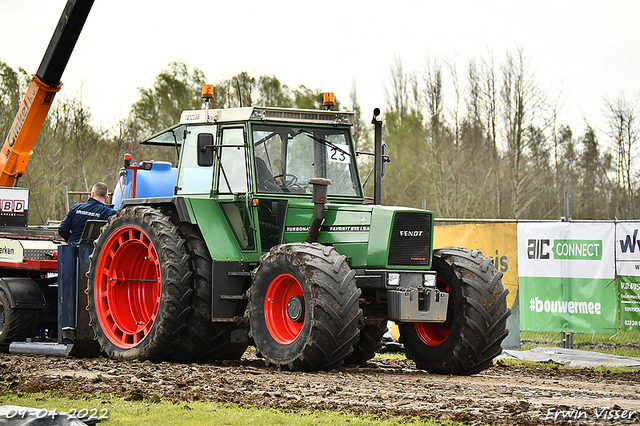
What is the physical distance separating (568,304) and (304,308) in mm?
5892

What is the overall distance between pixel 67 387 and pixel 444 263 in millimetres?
4164

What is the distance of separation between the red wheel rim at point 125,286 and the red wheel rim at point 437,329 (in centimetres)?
313

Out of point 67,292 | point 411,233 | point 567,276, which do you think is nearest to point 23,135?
point 67,292

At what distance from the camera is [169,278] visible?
934 centimetres

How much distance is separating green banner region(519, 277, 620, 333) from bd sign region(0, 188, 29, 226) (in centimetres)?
807

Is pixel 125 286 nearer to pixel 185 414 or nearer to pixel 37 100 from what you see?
pixel 185 414

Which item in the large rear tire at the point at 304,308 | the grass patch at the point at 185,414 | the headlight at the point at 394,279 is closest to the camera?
the grass patch at the point at 185,414

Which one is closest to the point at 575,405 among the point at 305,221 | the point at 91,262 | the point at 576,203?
the point at 305,221

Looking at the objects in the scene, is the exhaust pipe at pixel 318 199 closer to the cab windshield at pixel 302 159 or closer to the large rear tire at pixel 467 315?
Answer: the cab windshield at pixel 302 159

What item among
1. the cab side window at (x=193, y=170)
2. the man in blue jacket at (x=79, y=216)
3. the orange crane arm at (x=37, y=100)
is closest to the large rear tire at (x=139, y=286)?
the cab side window at (x=193, y=170)

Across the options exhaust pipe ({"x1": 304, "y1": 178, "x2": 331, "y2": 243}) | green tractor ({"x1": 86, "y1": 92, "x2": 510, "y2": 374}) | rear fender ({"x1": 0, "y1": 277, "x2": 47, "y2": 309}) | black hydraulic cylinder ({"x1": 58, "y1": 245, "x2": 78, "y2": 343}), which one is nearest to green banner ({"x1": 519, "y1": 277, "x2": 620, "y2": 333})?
green tractor ({"x1": 86, "y1": 92, "x2": 510, "y2": 374})

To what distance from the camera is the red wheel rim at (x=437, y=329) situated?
9320mm

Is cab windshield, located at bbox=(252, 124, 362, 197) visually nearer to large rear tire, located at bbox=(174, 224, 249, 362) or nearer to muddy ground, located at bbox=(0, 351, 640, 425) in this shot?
large rear tire, located at bbox=(174, 224, 249, 362)

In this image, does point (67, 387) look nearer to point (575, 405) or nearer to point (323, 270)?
point (323, 270)
